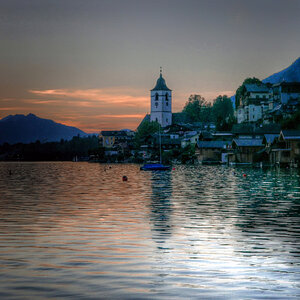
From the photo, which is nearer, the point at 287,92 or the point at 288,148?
the point at 288,148

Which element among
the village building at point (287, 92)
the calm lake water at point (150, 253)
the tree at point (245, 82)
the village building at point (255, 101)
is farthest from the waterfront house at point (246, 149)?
the calm lake water at point (150, 253)

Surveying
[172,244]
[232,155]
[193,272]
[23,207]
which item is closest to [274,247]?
[172,244]

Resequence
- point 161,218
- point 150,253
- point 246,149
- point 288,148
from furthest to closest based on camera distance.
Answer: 1. point 246,149
2. point 288,148
3. point 161,218
4. point 150,253

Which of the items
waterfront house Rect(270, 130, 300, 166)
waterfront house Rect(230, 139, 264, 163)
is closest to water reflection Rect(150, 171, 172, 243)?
waterfront house Rect(270, 130, 300, 166)

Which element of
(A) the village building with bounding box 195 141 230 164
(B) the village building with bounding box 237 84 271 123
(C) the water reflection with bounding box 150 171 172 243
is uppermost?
(B) the village building with bounding box 237 84 271 123

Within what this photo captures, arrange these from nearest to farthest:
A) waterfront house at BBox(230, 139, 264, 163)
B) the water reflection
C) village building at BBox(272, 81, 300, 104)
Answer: the water reflection, waterfront house at BBox(230, 139, 264, 163), village building at BBox(272, 81, 300, 104)

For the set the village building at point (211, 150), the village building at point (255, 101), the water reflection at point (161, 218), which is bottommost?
the water reflection at point (161, 218)

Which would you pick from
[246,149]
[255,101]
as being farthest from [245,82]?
[246,149]

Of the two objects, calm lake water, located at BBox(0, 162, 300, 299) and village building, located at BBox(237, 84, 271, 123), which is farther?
village building, located at BBox(237, 84, 271, 123)

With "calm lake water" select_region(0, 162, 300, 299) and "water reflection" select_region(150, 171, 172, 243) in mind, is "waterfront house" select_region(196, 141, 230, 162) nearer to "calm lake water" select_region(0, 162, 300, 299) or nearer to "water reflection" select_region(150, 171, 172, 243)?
"water reflection" select_region(150, 171, 172, 243)

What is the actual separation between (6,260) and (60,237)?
5080mm

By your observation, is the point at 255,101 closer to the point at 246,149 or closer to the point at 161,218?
the point at 246,149

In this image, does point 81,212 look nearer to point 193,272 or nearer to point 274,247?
point 274,247

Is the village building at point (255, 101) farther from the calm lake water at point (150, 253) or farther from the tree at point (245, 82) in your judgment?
the calm lake water at point (150, 253)
